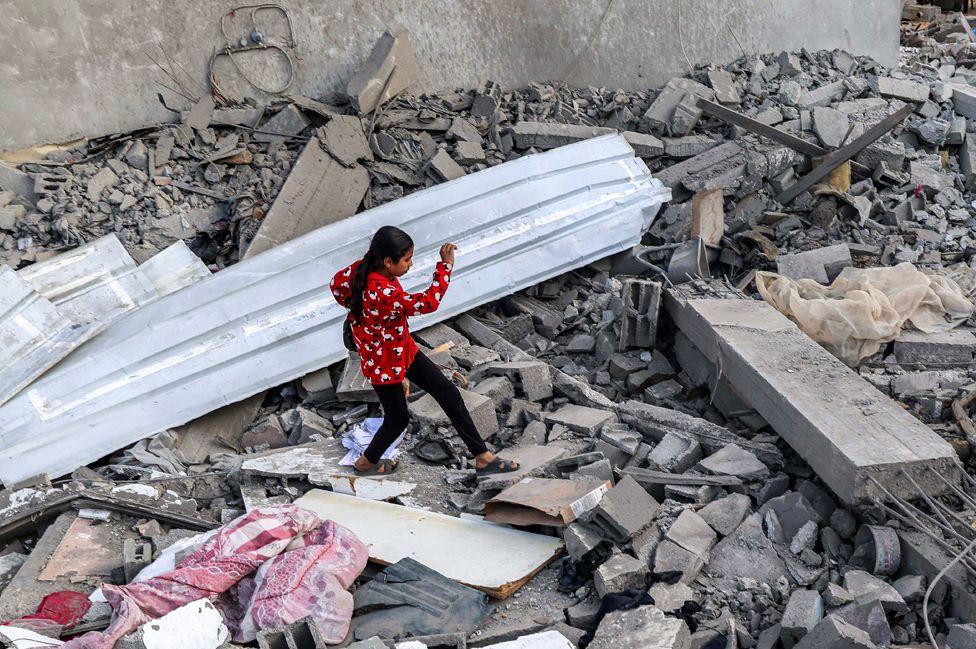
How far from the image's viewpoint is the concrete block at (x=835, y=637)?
3441mm

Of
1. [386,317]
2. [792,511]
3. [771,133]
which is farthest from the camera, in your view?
[771,133]

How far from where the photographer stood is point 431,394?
5.07 m

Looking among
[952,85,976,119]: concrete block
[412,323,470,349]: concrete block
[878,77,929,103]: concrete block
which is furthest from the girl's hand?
[952,85,976,119]: concrete block

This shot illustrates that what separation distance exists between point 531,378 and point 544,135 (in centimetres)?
332

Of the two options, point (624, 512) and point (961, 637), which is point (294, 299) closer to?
point (624, 512)

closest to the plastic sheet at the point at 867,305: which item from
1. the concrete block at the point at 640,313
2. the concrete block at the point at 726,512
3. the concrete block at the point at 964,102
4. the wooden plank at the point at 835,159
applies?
the concrete block at the point at 640,313

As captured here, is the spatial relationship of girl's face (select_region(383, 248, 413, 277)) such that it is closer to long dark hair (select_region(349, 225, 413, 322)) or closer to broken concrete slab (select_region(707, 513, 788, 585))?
long dark hair (select_region(349, 225, 413, 322))

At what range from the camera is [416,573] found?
4207mm

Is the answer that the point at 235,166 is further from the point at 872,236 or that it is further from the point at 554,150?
the point at 872,236

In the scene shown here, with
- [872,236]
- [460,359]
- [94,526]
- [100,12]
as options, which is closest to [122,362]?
[94,526]

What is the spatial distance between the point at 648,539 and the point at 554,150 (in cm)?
464

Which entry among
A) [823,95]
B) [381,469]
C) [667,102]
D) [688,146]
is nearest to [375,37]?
[667,102]

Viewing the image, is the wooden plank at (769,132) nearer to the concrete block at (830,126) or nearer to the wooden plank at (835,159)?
the wooden plank at (835,159)

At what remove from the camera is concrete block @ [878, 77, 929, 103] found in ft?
→ 32.3
